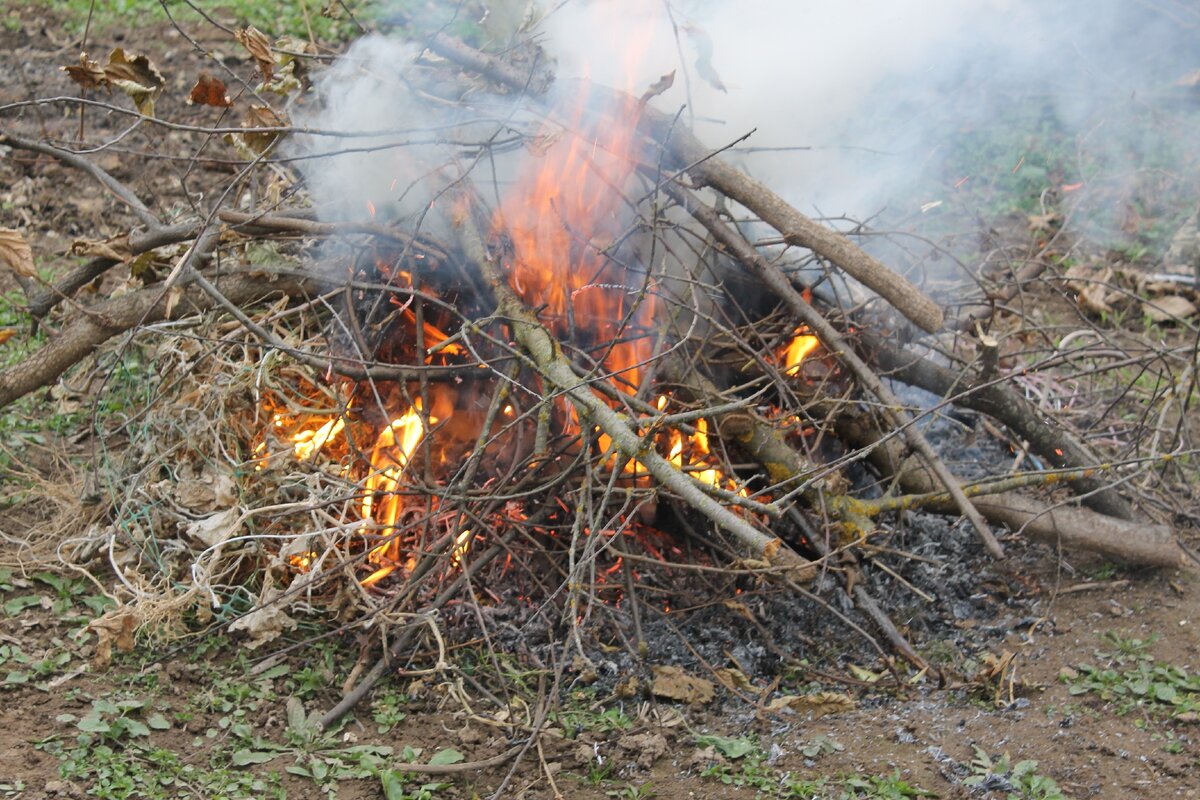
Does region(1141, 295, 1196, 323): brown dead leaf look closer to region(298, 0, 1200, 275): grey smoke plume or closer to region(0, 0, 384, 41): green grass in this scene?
region(298, 0, 1200, 275): grey smoke plume

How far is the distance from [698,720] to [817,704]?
400 millimetres

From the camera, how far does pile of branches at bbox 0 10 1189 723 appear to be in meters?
3.90

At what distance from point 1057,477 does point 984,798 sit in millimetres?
1367

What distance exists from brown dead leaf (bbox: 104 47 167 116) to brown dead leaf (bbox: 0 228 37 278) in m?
0.71

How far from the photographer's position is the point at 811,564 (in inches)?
139

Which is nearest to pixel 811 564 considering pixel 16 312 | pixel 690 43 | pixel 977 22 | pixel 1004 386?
pixel 1004 386

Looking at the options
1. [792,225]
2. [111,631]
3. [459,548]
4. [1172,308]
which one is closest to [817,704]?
[459,548]

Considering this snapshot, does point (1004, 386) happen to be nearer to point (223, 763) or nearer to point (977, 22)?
point (223, 763)

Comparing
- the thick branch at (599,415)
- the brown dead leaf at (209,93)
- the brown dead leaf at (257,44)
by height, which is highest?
the brown dead leaf at (257,44)

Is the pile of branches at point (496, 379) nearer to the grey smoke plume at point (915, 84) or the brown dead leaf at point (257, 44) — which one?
the brown dead leaf at point (257, 44)

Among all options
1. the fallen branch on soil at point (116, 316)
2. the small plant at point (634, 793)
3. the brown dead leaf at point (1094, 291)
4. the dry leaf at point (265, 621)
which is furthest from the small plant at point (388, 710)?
the brown dead leaf at point (1094, 291)

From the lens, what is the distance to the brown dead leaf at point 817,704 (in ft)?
11.7

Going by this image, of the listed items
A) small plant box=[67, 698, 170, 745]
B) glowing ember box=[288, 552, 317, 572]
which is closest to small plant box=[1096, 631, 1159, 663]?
glowing ember box=[288, 552, 317, 572]

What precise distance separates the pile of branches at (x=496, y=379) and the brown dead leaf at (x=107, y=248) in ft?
0.04
